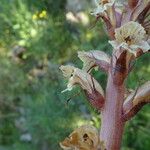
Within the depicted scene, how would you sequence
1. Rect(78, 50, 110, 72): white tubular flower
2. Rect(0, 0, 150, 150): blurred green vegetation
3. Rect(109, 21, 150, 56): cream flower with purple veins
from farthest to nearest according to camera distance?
Rect(0, 0, 150, 150): blurred green vegetation → Rect(78, 50, 110, 72): white tubular flower → Rect(109, 21, 150, 56): cream flower with purple veins

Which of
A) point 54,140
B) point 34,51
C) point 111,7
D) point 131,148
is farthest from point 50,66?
point 111,7

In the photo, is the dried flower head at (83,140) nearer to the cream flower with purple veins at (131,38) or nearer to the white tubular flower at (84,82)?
the white tubular flower at (84,82)

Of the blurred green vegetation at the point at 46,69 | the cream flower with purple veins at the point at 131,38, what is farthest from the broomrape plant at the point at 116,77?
the blurred green vegetation at the point at 46,69

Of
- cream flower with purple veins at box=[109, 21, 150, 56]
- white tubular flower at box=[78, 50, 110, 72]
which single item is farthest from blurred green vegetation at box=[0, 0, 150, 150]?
cream flower with purple veins at box=[109, 21, 150, 56]

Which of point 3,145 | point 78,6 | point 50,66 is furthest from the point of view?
point 3,145

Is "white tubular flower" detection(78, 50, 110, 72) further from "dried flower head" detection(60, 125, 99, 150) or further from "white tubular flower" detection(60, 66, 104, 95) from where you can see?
"dried flower head" detection(60, 125, 99, 150)

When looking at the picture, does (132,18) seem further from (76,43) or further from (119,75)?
(76,43)

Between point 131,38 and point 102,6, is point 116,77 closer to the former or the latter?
point 131,38
